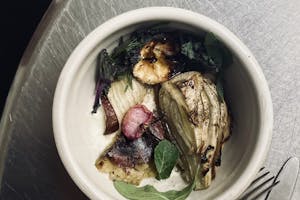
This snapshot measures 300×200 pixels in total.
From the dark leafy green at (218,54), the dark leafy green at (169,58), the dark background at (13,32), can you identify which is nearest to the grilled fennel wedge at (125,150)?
the dark leafy green at (169,58)

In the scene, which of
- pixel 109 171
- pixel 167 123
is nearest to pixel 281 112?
pixel 167 123

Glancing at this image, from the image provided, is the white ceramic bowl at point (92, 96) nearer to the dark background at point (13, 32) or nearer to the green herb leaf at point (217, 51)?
the green herb leaf at point (217, 51)

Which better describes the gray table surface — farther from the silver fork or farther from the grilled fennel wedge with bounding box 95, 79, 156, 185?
the grilled fennel wedge with bounding box 95, 79, 156, 185

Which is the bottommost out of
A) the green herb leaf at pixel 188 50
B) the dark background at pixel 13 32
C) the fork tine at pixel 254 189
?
the fork tine at pixel 254 189

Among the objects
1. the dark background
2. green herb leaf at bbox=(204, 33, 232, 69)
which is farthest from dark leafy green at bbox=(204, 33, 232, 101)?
the dark background

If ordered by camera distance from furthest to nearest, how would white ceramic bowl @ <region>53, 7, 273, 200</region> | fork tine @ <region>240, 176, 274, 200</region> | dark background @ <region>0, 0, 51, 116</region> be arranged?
dark background @ <region>0, 0, 51, 116</region> → fork tine @ <region>240, 176, 274, 200</region> → white ceramic bowl @ <region>53, 7, 273, 200</region>

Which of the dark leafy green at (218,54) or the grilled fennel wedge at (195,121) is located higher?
the dark leafy green at (218,54)
